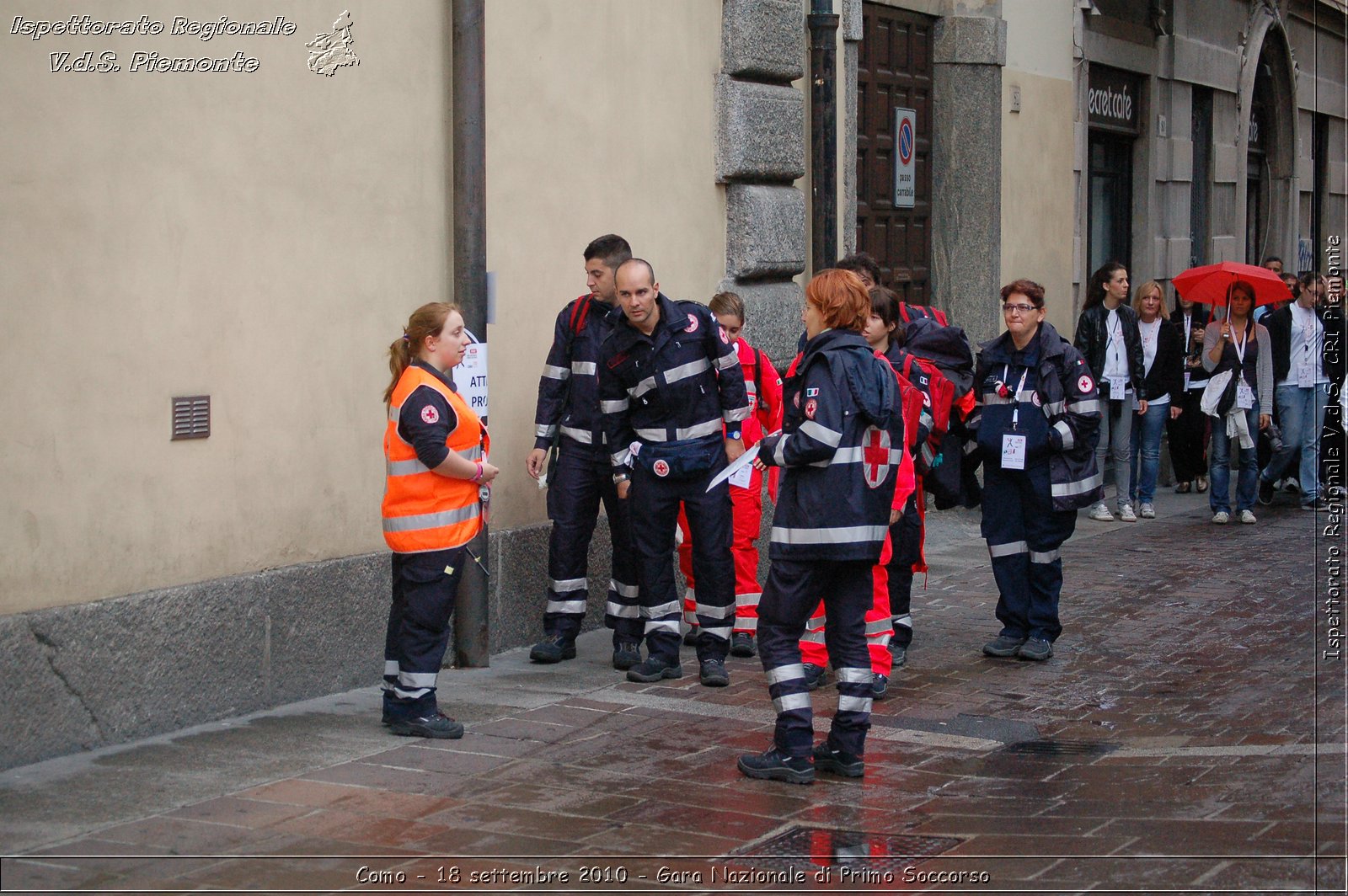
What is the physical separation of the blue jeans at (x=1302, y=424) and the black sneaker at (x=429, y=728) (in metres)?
9.44

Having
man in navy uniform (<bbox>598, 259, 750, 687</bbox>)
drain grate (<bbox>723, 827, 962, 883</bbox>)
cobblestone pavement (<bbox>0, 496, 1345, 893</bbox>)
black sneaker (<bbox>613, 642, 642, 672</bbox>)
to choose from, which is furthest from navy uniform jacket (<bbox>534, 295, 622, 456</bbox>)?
drain grate (<bbox>723, 827, 962, 883</bbox>)

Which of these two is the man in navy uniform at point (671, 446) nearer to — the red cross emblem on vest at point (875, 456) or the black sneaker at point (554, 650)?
the black sneaker at point (554, 650)

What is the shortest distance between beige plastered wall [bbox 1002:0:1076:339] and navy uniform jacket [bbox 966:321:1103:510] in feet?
19.1

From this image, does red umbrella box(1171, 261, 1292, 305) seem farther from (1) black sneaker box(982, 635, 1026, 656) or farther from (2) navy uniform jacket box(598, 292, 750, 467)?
(2) navy uniform jacket box(598, 292, 750, 467)

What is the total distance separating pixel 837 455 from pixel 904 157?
7.54 m

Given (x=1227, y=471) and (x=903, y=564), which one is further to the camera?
(x=1227, y=471)

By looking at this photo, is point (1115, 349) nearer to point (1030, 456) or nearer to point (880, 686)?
point (1030, 456)

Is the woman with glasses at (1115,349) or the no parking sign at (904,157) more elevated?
the no parking sign at (904,157)

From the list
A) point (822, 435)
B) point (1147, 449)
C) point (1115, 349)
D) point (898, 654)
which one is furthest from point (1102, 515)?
point (822, 435)

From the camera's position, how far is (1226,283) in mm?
12992

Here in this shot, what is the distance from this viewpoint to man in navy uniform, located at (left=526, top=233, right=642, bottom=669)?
7852 mm

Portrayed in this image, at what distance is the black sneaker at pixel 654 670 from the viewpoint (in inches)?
299

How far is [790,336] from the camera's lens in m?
10.2

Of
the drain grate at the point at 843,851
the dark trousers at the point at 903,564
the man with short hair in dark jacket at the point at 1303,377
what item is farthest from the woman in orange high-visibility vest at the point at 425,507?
the man with short hair in dark jacket at the point at 1303,377
